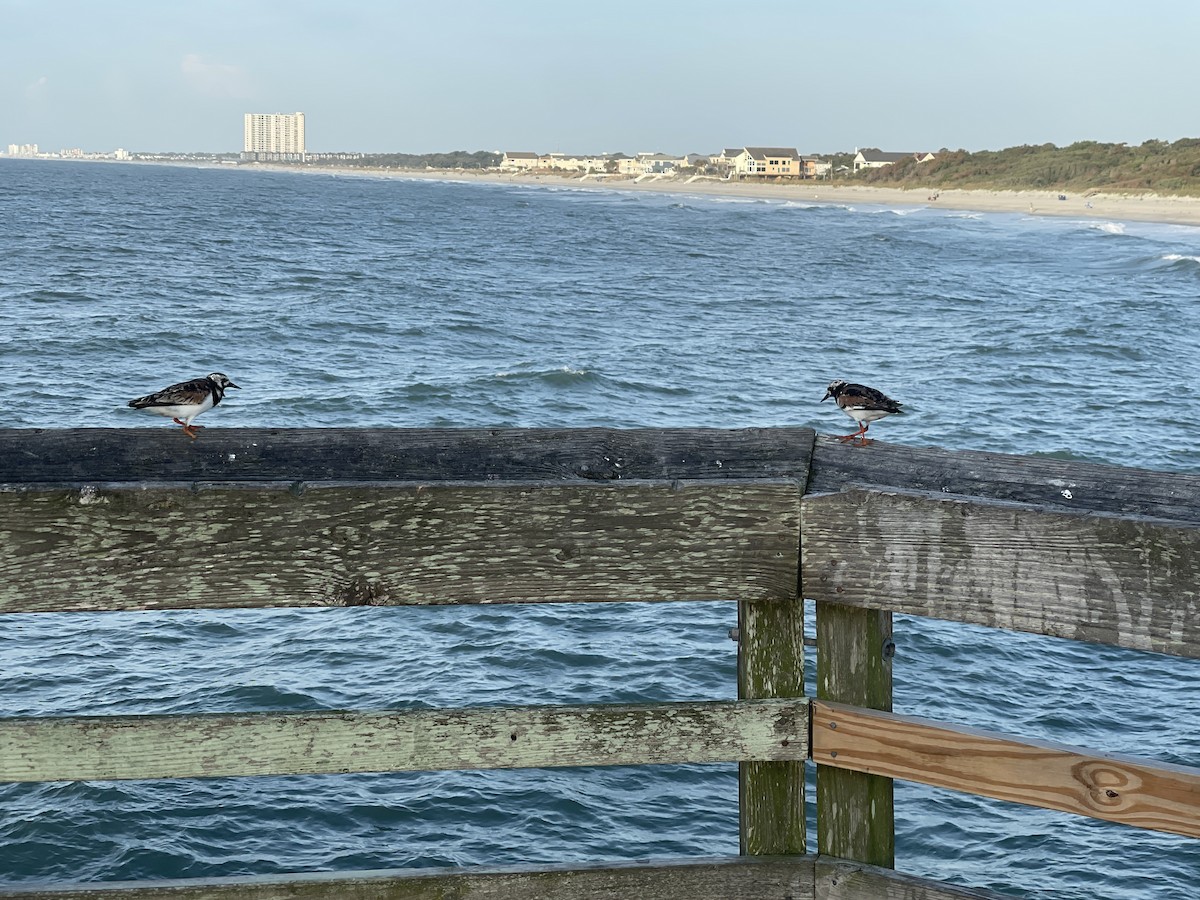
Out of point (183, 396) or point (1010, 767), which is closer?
point (1010, 767)

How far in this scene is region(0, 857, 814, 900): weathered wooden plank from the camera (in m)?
2.22

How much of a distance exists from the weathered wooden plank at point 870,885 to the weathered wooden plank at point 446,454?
80cm

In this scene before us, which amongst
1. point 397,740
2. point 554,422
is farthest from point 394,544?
point 554,422

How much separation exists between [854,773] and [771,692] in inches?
Result: 8.7

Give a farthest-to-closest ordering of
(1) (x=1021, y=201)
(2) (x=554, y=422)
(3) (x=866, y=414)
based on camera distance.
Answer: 1. (1) (x=1021, y=201)
2. (2) (x=554, y=422)
3. (3) (x=866, y=414)

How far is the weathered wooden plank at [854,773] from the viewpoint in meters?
2.32

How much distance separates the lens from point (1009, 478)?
2.51 metres

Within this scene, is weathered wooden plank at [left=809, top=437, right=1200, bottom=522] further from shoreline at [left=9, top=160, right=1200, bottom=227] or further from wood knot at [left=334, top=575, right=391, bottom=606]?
shoreline at [left=9, top=160, right=1200, bottom=227]

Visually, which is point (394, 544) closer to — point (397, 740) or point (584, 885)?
point (397, 740)

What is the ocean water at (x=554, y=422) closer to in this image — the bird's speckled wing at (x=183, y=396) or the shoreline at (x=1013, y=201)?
the bird's speckled wing at (x=183, y=396)

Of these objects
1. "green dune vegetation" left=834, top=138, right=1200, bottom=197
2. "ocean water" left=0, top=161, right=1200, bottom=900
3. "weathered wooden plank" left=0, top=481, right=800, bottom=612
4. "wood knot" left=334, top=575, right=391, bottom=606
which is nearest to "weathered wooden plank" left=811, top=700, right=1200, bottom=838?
"weathered wooden plank" left=0, top=481, right=800, bottom=612

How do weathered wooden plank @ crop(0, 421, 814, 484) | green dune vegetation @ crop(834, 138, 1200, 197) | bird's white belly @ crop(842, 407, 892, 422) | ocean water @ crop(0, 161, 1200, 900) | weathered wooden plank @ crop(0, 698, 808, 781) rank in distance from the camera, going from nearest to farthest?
weathered wooden plank @ crop(0, 698, 808, 781) < weathered wooden plank @ crop(0, 421, 814, 484) < bird's white belly @ crop(842, 407, 892, 422) < ocean water @ crop(0, 161, 1200, 900) < green dune vegetation @ crop(834, 138, 1200, 197)

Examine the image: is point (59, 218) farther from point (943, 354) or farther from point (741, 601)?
point (741, 601)

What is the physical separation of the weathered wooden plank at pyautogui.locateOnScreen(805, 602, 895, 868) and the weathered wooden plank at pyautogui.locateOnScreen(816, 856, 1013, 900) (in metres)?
0.03
